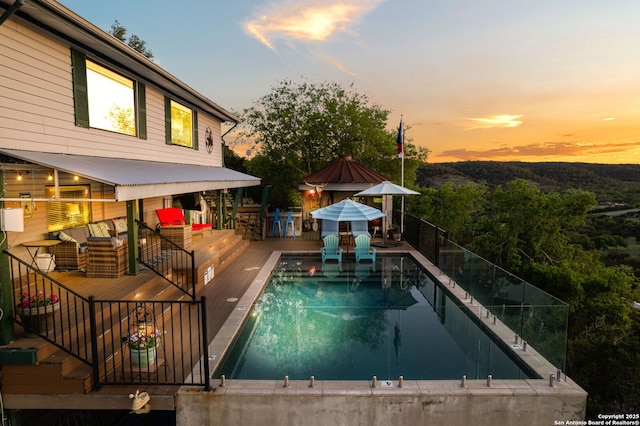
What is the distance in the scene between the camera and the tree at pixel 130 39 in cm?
2719

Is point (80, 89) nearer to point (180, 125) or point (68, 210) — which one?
point (68, 210)

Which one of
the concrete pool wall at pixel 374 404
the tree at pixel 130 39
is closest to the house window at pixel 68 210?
the concrete pool wall at pixel 374 404

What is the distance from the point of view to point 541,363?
5.11m

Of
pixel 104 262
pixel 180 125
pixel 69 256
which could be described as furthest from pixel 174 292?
pixel 180 125

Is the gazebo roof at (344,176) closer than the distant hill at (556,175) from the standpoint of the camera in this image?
Yes

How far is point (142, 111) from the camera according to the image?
916 cm

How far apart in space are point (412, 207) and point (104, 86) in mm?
21978

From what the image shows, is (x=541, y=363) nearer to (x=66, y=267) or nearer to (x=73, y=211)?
(x=66, y=267)

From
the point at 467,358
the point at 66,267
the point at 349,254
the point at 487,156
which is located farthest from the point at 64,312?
the point at 487,156

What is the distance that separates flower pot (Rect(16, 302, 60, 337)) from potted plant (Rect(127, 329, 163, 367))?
976mm

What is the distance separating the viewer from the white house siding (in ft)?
17.6

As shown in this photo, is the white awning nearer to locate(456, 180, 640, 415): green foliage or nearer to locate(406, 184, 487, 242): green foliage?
locate(456, 180, 640, 415): green foliage

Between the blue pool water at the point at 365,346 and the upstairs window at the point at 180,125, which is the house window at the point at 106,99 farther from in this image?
the blue pool water at the point at 365,346

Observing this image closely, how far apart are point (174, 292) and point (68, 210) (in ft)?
9.85
